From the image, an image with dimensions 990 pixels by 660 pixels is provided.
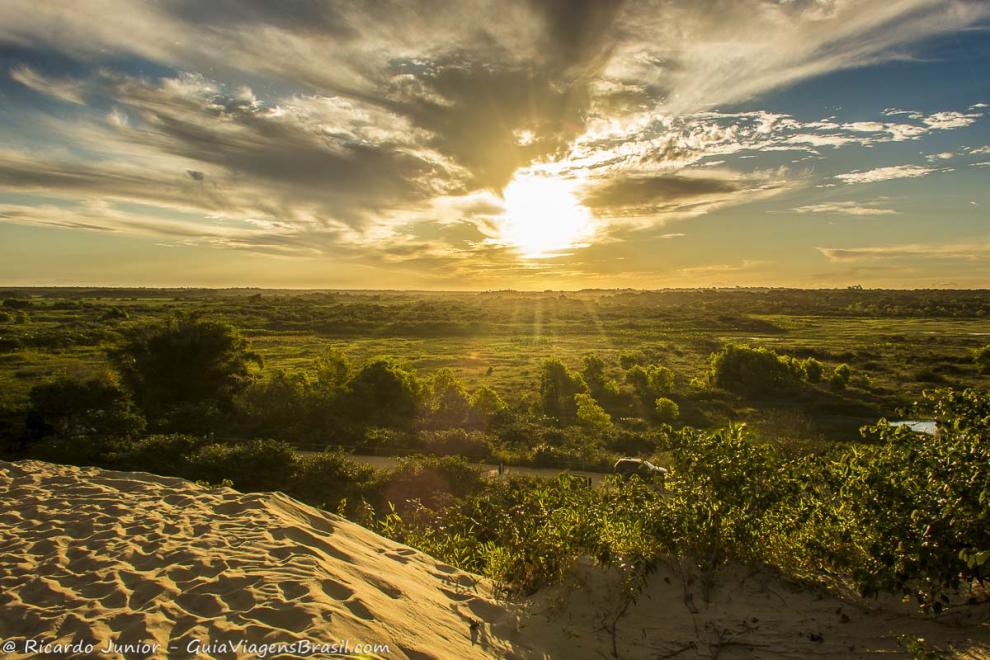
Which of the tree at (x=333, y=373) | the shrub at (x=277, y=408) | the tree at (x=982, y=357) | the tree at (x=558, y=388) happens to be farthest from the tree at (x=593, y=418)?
the tree at (x=982, y=357)

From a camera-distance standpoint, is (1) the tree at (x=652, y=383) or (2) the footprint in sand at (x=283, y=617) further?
(1) the tree at (x=652, y=383)

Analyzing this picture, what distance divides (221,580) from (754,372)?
3697cm

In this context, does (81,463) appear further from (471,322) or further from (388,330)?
(471,322)

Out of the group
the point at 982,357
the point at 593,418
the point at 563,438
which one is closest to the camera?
the point at 982,357

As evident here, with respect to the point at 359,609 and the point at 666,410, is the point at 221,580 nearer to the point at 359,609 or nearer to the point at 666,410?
the point at 359,609

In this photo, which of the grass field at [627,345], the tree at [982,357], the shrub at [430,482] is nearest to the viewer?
the shrub at [430,482]

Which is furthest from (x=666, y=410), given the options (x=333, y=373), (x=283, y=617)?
(x=283, y=617)

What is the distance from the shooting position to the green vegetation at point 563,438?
5840 millimetres

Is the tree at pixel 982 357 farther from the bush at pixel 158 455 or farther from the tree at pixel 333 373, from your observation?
the tree at pixel 333 373

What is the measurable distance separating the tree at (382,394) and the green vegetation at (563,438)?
0.10 meters

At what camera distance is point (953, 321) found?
9131 centimetres

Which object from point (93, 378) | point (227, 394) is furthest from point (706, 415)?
point (93, 378)

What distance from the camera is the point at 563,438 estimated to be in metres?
23.5

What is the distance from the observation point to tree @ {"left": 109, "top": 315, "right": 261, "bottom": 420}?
79.3 ft
